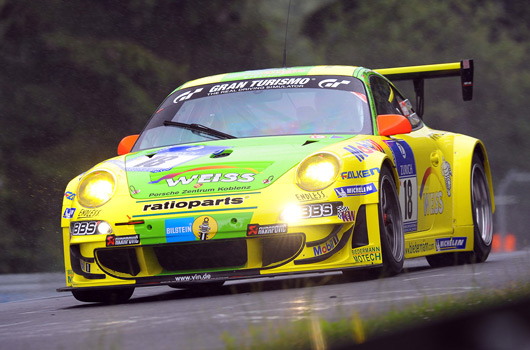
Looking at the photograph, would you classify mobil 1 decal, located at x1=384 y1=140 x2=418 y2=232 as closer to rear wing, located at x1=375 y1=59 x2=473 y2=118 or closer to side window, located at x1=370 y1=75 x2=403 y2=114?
side window, located at x1=370 y1=75 x2=403 y2=114

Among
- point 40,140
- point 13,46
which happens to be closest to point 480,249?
point 40,140

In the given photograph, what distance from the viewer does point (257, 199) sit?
565 centimetres

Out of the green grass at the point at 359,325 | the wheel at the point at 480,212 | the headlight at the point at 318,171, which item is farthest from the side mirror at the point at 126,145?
the green grass at the point at 359,325

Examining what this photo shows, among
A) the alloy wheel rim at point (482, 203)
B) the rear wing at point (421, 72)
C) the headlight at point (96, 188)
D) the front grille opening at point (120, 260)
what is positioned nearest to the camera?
the front grille opening at point (120, 260)

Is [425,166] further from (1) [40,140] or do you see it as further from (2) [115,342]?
(1) [40,140]

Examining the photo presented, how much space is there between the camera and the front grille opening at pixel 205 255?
568 cm

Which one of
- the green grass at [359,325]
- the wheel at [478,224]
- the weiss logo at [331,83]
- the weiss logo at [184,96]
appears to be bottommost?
the wheel at [478,224]

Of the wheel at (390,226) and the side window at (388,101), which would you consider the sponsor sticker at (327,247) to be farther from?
the side window at (388,101)

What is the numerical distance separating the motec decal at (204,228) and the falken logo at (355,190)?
2.15 ft

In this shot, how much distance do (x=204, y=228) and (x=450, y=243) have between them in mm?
2425

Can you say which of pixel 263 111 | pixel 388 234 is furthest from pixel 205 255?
pixel 263 111

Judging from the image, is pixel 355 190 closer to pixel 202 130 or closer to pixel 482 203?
pixel 202 130

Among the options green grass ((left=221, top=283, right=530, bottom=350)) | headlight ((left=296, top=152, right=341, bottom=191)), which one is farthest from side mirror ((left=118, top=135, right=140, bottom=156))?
green grass ((left=221, top=283, right=530, bottom=350))

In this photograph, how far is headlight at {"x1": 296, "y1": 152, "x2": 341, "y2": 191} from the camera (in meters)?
5.70
